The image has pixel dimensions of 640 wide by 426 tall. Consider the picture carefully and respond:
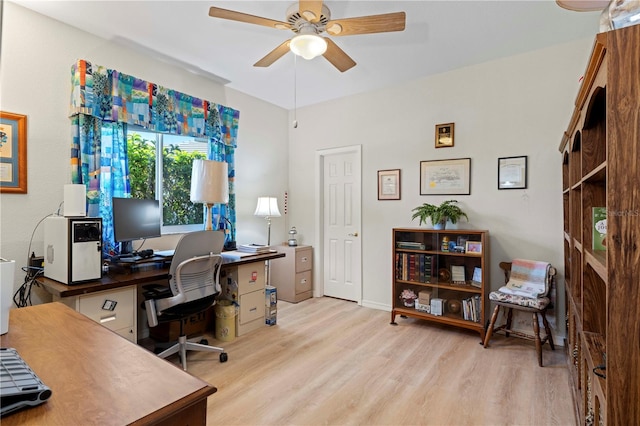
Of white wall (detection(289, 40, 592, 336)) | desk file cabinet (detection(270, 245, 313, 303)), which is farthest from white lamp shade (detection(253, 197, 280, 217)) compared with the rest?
white wall (detection(289, 40, 592, 336))

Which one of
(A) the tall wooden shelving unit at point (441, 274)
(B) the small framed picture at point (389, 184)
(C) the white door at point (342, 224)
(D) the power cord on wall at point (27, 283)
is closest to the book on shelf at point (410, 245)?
(A) the tall wooden shelving unit at point (441, 274)

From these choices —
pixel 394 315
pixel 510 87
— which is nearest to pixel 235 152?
pixel 394 315

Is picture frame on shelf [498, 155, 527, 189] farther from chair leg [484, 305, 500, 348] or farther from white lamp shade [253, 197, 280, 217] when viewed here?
white lamp shade [253, 197, 280, 217]

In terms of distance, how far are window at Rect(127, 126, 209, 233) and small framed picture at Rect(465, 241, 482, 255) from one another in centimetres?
290

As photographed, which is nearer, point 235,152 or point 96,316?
point 96,316

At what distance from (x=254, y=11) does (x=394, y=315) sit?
10.4ft

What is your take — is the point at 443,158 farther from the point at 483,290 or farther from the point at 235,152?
the point at 235,152

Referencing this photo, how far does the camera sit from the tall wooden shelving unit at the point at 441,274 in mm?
3178

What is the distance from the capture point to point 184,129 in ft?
11.2

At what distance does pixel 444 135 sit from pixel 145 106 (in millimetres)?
3074

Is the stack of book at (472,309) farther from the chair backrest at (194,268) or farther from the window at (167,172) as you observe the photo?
the window at (167,172)

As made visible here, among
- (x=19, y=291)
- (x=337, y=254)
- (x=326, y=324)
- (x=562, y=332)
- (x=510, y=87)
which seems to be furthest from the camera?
(x=337, y=254)

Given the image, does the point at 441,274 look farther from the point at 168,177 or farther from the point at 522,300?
the point at 168,177

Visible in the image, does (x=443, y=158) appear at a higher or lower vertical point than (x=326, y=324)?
higher
